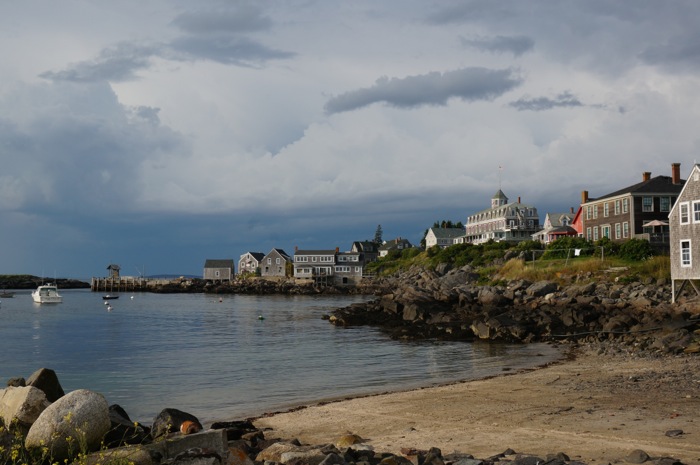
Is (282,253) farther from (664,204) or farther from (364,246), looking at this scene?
(664,204)

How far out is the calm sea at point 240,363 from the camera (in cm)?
2267

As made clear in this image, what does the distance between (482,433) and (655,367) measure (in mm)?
11853

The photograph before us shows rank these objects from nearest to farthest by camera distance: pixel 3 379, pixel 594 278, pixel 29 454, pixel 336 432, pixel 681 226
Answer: pixel 29 454
pixel 336 432
pixel 3 379
pixel 681 226
pixel 594 278

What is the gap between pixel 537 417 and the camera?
50.7ft

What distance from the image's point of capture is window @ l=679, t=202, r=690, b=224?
136ft

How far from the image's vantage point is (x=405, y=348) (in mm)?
36250

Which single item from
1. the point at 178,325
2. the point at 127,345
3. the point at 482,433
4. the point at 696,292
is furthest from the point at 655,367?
the point at 178,325

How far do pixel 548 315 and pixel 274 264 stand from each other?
11855cm

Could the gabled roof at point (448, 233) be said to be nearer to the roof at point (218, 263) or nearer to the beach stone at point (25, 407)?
the roof at point (218, 263)

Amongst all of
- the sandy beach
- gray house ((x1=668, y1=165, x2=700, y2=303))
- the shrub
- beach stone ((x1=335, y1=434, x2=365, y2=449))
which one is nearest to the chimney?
the shrub

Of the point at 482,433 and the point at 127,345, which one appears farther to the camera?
the point at 127,345

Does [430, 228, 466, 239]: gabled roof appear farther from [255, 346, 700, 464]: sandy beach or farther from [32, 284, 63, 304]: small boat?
[255, 346, 700, 464]: sandy beach

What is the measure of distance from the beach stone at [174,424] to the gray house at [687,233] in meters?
36.1

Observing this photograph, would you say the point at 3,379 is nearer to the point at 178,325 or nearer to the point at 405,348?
the point at 405,348
